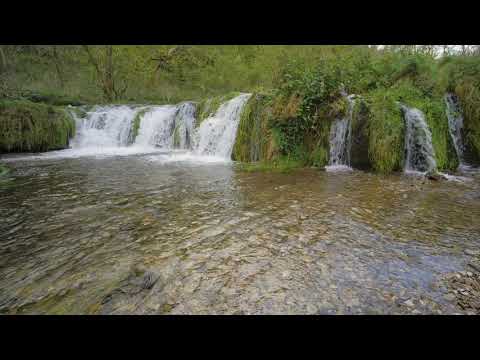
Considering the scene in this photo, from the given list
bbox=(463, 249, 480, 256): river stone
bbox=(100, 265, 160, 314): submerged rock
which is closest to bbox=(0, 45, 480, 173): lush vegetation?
bbox=(463, 249, 480, 256): river stone

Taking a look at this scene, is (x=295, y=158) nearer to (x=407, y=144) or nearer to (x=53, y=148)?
(x=407, y=144)

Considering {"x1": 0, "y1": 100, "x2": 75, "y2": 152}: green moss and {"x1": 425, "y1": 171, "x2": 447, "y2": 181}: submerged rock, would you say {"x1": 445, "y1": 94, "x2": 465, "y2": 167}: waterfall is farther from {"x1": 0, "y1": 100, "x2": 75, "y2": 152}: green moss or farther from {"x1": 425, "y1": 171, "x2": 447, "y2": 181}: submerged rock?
{"x1": 0, "y1": 100, "x2": 75, "y2": 152}: green moss

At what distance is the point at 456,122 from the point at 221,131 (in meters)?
7.35

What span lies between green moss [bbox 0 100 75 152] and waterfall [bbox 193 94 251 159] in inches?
259

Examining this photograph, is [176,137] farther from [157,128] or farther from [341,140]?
[341,140]

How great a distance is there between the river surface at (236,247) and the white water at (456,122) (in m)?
2.98

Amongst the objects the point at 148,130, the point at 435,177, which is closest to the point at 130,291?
the point at 435,177

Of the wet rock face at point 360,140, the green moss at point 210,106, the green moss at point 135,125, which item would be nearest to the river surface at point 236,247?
the wet rock face at point 360,140

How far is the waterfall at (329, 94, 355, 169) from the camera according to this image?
278 inches

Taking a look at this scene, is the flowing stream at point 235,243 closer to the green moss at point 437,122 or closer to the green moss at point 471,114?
the green moss at point 437,122
